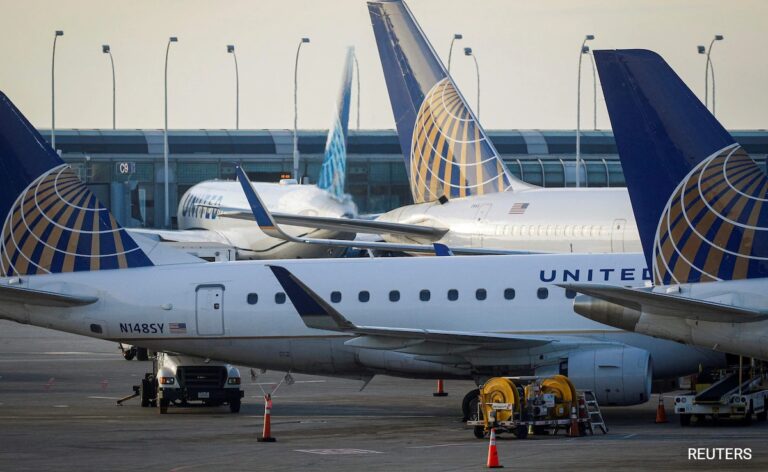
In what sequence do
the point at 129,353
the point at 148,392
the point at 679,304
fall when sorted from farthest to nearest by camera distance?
the point at 129,353, the point at 148,392, the point at 679,304

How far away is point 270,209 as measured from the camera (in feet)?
239

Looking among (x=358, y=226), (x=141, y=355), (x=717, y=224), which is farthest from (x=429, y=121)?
Answer: (x=717, y=224)

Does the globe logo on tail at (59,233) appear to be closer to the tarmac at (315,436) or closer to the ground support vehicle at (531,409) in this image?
the tarmac at (315,436)

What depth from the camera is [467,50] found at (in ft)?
332

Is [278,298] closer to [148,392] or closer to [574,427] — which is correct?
[148,392]

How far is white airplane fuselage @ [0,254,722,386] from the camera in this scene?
3088 centimetres

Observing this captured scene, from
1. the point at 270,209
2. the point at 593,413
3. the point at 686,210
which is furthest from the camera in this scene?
the point at 270,209

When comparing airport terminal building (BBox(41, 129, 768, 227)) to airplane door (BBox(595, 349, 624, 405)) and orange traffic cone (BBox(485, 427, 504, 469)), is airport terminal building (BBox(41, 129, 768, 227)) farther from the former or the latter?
orange traffic cone (BBox(485, 427, 504, 469))

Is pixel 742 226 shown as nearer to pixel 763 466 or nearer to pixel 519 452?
pixel 763 466

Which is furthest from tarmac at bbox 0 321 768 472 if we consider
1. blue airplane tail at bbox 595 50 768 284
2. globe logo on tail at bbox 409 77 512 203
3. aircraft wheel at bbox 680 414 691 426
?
globe logo on tail at bbox 409 77 512 203

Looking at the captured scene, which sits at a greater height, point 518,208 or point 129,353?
point 518,208

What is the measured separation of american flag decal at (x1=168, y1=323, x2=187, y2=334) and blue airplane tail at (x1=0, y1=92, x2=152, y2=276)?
5.73 ft

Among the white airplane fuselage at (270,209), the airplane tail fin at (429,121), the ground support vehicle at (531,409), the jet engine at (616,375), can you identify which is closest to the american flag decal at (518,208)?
the airplane tail fin at (429,121)

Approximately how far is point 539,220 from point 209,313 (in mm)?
14358
